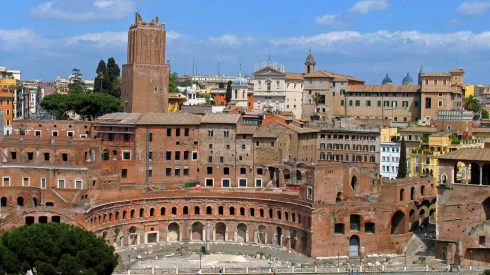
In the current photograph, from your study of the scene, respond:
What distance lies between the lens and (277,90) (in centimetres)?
10375

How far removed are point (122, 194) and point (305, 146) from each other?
21611 mm

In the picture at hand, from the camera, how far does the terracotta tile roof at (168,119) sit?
7469cm

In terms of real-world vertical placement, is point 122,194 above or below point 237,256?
above

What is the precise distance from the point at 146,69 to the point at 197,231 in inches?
755

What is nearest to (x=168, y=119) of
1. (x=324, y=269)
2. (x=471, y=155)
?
(x=324, y=269)

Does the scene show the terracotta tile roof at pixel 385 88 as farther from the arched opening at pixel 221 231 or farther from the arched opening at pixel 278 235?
the arched opening at pixel 278 235

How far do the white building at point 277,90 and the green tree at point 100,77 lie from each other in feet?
62.4

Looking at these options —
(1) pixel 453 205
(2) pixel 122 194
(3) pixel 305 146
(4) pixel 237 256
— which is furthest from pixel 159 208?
(1) pixel 453 205

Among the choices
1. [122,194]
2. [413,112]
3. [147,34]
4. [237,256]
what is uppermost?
[147,34]

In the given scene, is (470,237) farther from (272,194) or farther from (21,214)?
(21,214)

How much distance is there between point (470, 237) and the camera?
6059cm

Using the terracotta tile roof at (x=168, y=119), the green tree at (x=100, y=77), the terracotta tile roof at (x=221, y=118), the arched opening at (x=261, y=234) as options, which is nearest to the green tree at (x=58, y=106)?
the green tree at (x=100, y=77)

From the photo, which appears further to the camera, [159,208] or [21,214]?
[159,208]

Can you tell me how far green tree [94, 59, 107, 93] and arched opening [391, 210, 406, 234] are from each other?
48.4 metres
